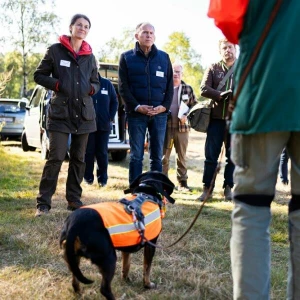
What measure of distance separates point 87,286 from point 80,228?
1.97 feet

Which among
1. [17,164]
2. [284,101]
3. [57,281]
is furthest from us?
[17,164]

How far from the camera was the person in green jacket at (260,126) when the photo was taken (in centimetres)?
190

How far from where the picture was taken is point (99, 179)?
7.12 m

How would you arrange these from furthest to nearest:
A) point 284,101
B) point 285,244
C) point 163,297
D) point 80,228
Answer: point 285,244
point 163,297
point 80,228
point 284,101

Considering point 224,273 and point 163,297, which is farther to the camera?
point 224,273

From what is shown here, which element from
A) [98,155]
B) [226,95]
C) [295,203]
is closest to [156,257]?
[295,203]

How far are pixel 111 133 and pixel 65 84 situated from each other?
5185mm

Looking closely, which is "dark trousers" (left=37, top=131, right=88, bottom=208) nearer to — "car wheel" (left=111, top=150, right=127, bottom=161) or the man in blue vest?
the man in blue vest

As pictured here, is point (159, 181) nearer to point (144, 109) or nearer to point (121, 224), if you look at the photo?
point (121, 224)

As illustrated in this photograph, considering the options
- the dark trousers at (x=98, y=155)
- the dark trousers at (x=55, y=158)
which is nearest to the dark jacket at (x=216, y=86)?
the dark trousers at (x=55, y=158)

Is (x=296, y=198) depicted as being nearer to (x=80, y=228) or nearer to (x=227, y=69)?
(x=80, y=228)

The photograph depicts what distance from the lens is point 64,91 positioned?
14.9ft

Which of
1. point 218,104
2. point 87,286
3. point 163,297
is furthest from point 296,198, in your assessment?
point 218,104

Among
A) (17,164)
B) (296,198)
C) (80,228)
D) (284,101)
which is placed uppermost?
(284,101)
